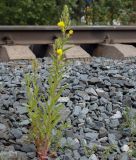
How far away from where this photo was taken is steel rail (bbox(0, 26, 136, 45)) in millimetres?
7383

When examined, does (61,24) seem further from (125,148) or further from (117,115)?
(117,115)

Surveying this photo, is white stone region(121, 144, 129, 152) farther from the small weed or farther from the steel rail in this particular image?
the steel rail

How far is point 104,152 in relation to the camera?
11.8 ft

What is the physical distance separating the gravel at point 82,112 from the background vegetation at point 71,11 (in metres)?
4.35

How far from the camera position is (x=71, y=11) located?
425 inches

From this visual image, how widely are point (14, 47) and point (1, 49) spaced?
0.21 meters

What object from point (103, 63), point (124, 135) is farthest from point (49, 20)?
point (124, 135)

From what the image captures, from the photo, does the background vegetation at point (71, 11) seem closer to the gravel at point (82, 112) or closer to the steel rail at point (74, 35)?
the steel rail at point (74, 35)

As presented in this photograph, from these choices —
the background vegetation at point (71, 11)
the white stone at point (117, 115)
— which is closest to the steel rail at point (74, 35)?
the background vegetation at point (71, 11)

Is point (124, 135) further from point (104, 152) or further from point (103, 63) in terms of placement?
point (103, 63)

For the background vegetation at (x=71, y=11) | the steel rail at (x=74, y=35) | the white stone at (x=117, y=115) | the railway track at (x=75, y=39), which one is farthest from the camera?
the background vegetation at (x=71, y=11)

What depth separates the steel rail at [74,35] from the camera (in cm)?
738

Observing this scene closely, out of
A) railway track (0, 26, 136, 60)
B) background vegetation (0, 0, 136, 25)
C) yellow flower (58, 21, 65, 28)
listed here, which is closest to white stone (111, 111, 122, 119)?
yellow flower (58, 21, 65, 28)

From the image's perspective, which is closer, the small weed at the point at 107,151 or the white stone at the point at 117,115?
the small weed at the point at 107,151
